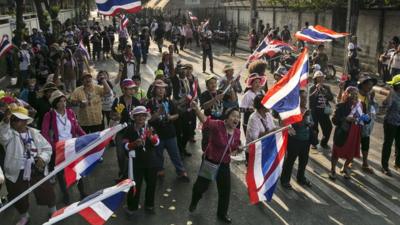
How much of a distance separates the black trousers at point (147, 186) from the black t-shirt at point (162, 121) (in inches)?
47.4

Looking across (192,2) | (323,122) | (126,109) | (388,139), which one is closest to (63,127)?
(126,109)

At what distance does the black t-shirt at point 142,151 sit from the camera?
20.1 feet

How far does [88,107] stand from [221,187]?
3.08 meters

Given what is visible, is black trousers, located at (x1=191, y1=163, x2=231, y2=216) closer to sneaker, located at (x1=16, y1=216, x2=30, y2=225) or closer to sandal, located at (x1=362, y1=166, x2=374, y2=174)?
sneaker, located at (x1=16, y1=216, x2=30, y2=225)

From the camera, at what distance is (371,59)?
66.1 feet

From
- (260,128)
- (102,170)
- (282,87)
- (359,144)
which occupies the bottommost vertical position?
(102,170)

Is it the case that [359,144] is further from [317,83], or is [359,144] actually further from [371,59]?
[371,59]

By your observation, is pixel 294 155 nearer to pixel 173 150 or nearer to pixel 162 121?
pixel 173 150

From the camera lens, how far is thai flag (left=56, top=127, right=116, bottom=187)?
15.6 ft

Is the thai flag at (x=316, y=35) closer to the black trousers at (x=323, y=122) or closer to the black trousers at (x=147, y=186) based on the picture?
the black trousers at (x=323, y=122)

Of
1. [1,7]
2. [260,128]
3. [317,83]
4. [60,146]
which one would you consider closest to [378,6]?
[317,83]

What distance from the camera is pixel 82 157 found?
482 centimetres

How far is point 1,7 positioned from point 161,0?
2139 centimetres

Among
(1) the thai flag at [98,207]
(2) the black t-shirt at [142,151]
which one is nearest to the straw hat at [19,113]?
(2) the black t-shirt at [142,151]
